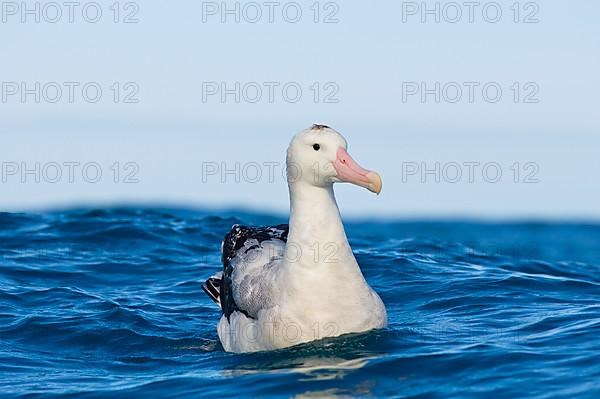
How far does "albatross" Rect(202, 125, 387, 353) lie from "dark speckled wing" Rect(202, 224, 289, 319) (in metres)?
0.83

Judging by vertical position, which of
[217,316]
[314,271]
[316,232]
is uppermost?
[316,232]

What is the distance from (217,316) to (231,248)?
5.16 ft

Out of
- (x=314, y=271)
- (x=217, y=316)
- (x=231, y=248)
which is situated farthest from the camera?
(x=217, y=316)

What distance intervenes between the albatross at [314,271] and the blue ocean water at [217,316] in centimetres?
17

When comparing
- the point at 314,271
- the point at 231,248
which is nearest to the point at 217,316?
the point at 231,248

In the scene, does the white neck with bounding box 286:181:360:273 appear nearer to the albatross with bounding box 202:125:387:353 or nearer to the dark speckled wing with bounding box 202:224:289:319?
the albatross with bounding box 202:125:387:353

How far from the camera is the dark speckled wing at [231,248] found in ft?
38.5

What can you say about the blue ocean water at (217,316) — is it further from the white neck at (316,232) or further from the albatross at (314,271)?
the white neck at (316,232)

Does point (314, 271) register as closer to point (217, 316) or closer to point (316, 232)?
point (316, 232)

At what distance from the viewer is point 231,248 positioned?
481 inches

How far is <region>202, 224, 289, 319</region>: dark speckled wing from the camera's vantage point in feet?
38.5

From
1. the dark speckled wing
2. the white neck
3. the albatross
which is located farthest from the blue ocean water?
the white neck

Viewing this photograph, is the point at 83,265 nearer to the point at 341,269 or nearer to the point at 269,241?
the point at 269,241

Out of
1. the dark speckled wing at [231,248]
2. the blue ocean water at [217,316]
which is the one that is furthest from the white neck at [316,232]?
the dark speckled wing at [231,248]
